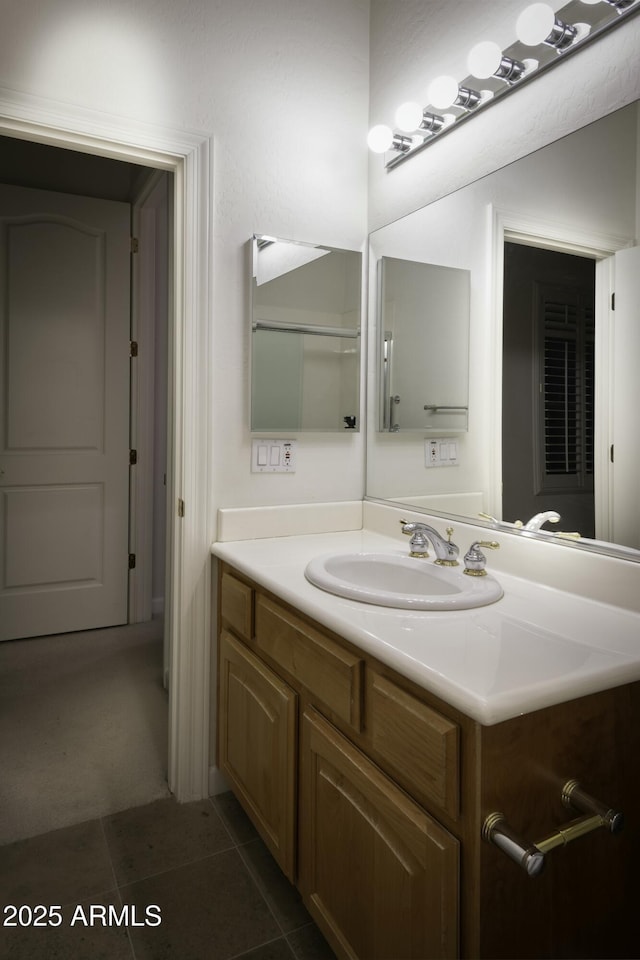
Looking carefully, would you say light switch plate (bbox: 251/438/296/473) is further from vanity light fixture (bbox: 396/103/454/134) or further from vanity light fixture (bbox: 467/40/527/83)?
vanity light fixture (bbox: 467/40/527/83)

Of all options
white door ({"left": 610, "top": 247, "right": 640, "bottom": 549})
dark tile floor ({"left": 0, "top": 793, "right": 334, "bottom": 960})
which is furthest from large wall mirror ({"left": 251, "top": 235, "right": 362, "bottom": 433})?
dark tile floor ({"left": 0, "top": 793, "right": 334, "bottom": 960})

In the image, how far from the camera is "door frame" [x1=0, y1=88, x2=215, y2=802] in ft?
5.37

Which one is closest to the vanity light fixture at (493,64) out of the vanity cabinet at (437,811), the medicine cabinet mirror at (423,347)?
the medicine cabinet mirror at (423,347)

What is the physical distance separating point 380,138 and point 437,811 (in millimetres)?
1774

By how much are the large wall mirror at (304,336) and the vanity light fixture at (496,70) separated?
0.38 m

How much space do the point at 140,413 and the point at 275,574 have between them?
2154 millimetres

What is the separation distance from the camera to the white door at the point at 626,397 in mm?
1154

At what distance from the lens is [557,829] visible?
0.88 metres

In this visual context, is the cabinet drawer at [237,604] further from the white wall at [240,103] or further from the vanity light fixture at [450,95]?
the vanity light fixture at [450,95]

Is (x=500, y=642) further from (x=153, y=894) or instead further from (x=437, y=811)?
(x=153, y=894)

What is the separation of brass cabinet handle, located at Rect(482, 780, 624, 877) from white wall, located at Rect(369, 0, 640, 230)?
126 centimetres

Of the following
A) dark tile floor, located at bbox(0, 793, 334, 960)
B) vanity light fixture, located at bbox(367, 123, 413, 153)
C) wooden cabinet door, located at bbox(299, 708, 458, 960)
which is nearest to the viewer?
wooden cabinet door, located at bbox(299, 708, 458, 960)

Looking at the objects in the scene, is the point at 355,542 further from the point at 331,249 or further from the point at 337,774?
the point at 331,249

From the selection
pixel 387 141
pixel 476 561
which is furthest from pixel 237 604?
pixel 387 141
